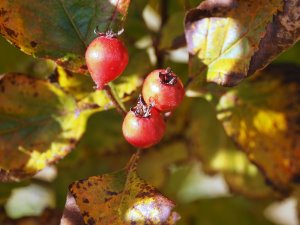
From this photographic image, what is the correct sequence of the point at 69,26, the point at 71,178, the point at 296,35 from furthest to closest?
the point at 71,178
the point at 69,26
the point at 296,35

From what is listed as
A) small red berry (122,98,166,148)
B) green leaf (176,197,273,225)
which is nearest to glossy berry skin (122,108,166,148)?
small red berry (122,98,166,148)

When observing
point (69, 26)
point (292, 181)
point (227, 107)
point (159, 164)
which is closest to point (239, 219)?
point (159, 164)

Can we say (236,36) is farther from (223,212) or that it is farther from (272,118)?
(223,212)

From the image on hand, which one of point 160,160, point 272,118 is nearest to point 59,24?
point 272,118

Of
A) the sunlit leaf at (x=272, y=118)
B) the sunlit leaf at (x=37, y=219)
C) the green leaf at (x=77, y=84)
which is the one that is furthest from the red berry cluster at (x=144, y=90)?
the sunlit leaf at (x=37, y=219)

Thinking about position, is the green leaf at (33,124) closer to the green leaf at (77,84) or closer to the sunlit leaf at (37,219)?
the green leaf at (77,84)

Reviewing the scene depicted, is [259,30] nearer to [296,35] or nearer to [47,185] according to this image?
[296,35]
